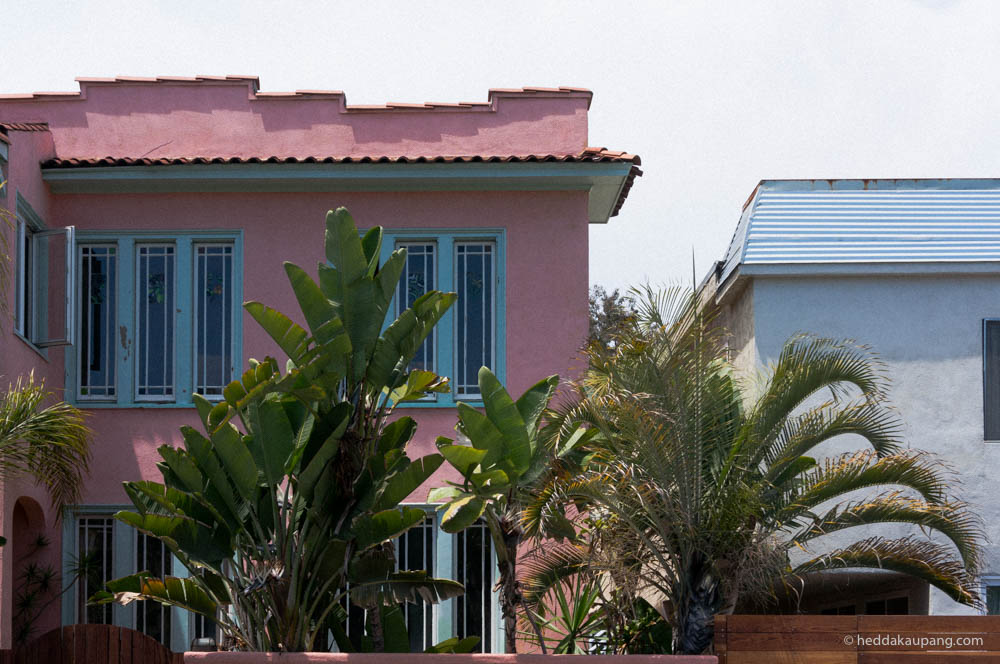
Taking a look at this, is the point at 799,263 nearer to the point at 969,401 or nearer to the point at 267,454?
the point at 969,401

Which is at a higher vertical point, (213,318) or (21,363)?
(213,318)

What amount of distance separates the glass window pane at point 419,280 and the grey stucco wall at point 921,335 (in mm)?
3972

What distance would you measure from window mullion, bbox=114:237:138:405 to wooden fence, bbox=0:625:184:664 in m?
4.00

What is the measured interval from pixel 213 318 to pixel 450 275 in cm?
299

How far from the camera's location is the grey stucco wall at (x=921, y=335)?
16.1 m

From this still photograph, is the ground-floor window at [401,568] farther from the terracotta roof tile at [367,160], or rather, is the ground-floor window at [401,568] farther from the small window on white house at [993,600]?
the small window on white house at [993,600]

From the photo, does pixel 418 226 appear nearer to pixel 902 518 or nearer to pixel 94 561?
pixel 94 561

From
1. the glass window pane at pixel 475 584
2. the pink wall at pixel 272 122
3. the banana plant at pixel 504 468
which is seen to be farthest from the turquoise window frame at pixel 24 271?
the glass window pane at pixel 475 584

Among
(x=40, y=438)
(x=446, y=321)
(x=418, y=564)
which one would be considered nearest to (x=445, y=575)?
(x=418, y=564)

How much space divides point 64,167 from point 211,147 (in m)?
1.85

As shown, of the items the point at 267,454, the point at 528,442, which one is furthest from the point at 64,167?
the point at 528,442

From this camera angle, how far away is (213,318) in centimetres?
1673

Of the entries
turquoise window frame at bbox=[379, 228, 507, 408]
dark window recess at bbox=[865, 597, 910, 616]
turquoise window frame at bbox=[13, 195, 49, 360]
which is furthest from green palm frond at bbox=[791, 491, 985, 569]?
turquoise window frame at bbox=[13, 195, 49, 360]

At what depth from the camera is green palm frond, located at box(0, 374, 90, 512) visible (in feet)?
40.8
